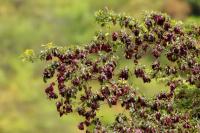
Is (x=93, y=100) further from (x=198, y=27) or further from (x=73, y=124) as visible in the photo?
(x=73, y=124)

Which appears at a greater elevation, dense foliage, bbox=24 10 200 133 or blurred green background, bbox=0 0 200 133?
blurred green background, bbox=0 0 200 133

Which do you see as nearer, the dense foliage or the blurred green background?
the dense foliage

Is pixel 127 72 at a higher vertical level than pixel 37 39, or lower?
lower

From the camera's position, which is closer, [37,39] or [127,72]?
[127,72]
